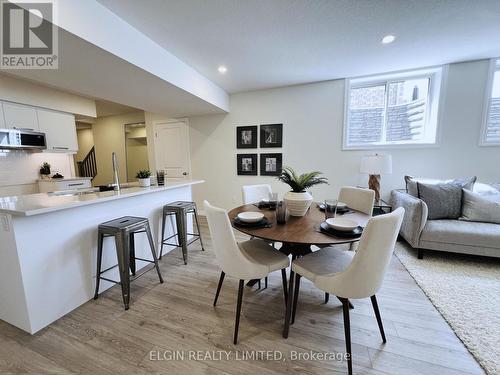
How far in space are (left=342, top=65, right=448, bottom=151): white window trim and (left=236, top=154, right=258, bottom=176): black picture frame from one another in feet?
5.56

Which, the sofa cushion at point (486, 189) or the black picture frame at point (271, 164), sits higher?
the black picture frame at point (271, 164)

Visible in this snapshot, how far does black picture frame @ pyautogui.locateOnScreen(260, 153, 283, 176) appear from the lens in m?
4.11

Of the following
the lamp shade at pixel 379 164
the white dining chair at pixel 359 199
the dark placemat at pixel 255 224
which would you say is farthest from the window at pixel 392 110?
the dark placemat at pixel 255 224

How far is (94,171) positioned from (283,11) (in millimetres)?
6391

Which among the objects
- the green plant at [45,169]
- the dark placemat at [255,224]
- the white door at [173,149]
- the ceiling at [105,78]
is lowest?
the dark placemat at [255,224]

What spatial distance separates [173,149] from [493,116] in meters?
5.61

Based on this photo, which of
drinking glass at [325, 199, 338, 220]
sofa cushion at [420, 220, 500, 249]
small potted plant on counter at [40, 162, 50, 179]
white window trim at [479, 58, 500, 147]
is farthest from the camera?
small potted plant on counter at [40, 162, 50, 179]

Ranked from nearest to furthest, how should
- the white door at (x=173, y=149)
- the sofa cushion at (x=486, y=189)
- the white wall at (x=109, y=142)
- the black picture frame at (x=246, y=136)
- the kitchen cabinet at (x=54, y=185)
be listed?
the sofa cushion at (x=486, y=189), the kitchen cabinet at (x=54, y=185), the black picture frame at (x=246, y=136), the white door at (x=173, y=149), the white wall at (x=109, y=142)

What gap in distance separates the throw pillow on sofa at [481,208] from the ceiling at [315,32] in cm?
185

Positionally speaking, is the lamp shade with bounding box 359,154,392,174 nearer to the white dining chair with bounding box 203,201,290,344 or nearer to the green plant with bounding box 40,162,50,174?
the white dining chair with bounding box 203,201,290,344

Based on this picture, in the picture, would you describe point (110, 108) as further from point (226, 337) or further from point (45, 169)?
point (226, 337)

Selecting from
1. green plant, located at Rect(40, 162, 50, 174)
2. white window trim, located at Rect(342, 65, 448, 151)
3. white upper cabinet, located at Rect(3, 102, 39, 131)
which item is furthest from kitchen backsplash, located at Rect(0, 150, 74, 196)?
white window trim, located at Rect(342, 65, 448, 151)

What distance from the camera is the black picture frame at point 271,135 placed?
4.04 meters

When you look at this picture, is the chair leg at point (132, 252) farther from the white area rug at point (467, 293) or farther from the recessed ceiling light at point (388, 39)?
the recessed ceiling light at point (388, 39)
